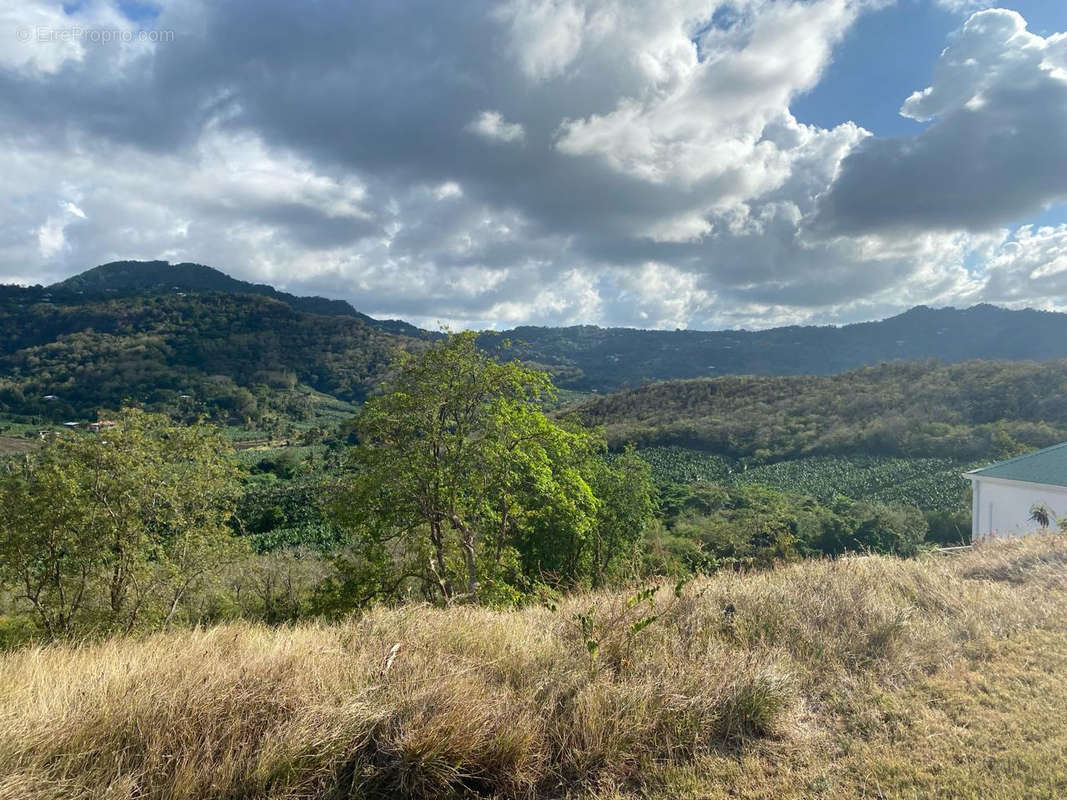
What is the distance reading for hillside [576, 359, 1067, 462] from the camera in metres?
66.6

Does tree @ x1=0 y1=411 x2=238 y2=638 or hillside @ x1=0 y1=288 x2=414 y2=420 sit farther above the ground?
hillside @ x1=0 y1=288 x2=414 y2=420

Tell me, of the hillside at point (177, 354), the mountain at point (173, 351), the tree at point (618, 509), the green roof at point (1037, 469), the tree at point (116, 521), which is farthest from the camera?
the mountain at point (173, 351)

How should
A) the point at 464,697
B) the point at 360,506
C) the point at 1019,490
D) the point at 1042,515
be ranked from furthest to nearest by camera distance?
1. the point at 1019,490
2. the point at 1042,515
3. the point at 360,506
4. the point at 464,697

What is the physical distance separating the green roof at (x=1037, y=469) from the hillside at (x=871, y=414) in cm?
4224

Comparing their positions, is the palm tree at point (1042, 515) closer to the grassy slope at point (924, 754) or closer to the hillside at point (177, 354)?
the grassy slope at point (924, 754)

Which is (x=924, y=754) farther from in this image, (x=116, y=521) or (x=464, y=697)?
(x=116, y=521)

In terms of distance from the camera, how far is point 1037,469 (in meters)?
18.3

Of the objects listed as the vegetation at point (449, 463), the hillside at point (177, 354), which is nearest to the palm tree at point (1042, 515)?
the vegetation at point (449, 463)

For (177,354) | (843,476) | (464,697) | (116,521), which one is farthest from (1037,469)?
(177,354)

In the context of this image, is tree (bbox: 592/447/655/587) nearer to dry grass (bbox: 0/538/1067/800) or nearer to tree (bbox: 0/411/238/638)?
tree (bbox: 0/411/238/638)

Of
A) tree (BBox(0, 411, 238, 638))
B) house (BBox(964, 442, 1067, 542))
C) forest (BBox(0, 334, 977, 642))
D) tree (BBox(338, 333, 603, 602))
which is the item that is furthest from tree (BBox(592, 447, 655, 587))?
tree (BBox(0, 411, 238, 638))

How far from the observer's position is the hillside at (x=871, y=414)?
66.6m

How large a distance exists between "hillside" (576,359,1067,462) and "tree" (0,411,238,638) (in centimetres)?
5211

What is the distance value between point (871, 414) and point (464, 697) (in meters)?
92.1
